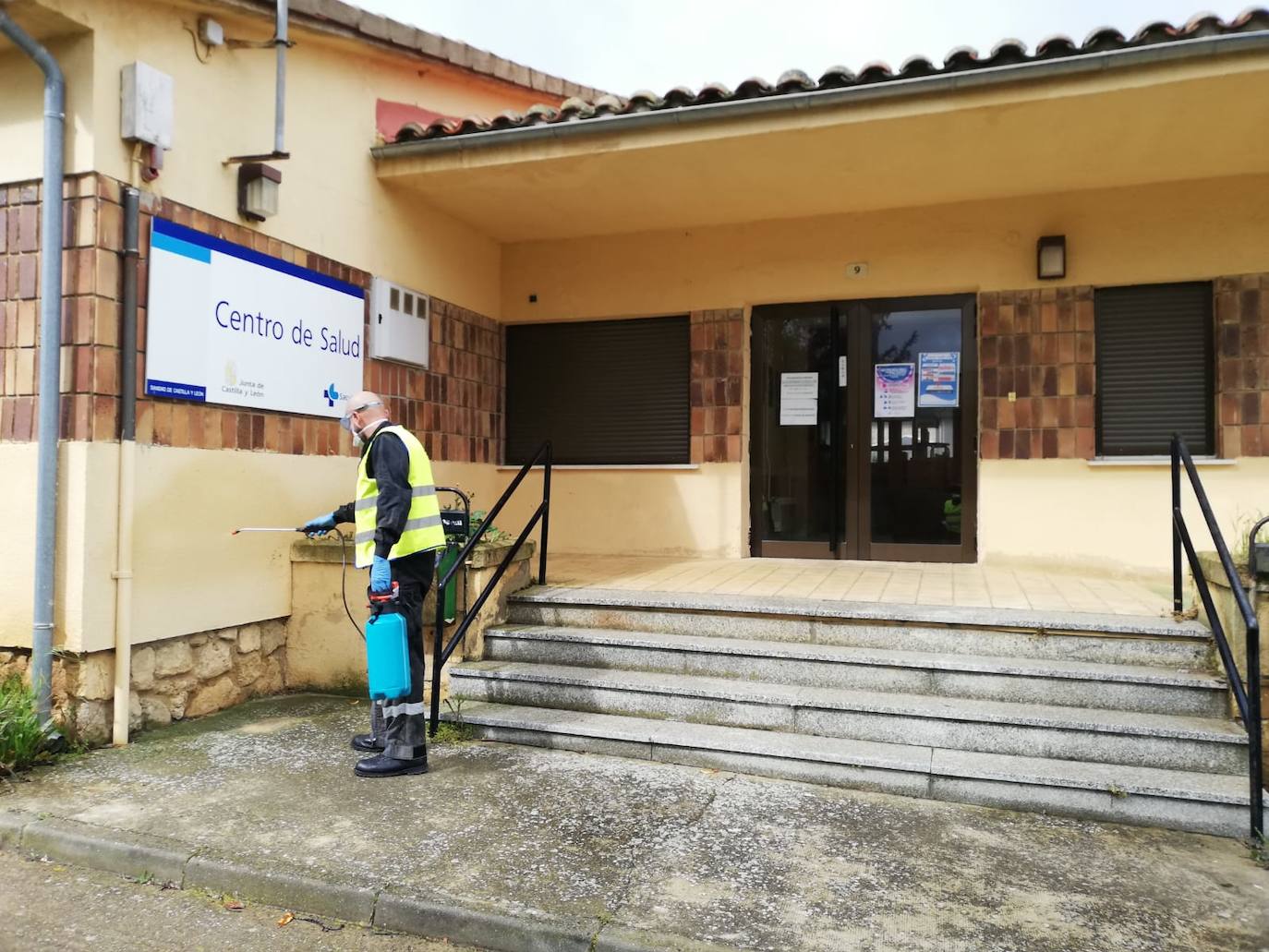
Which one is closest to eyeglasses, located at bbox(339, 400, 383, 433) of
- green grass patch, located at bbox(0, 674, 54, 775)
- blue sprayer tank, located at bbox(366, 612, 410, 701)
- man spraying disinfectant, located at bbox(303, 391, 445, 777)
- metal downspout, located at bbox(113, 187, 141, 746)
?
man spraying disinfectant, located at bbox(303, 391, 445, 777)

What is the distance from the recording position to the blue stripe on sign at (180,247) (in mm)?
4742

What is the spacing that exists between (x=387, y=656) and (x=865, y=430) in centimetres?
463

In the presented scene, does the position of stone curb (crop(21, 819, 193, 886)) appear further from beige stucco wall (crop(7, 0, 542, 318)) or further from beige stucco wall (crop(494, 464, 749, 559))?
Answer: beige stucco wall (crop(494, 464, 749, 559))

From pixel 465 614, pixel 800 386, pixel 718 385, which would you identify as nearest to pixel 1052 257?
pixel 800 386

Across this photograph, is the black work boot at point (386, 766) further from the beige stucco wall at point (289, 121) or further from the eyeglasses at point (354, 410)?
the beige stucco wall at point (289, 121)

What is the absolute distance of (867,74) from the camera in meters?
5.29

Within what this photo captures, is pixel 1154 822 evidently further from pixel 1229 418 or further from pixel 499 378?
pixel 499 378

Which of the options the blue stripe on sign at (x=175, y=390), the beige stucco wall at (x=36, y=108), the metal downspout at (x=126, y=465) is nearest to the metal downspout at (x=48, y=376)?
the beige stucco wall at (x=36, y=108)

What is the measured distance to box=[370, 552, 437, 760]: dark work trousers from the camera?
4203mm

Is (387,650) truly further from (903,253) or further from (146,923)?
(903,253)

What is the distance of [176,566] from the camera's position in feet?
16.0

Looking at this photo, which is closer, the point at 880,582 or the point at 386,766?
the point at 386,766

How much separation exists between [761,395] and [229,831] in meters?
5.44

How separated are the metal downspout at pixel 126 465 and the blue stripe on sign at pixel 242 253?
183 mm
